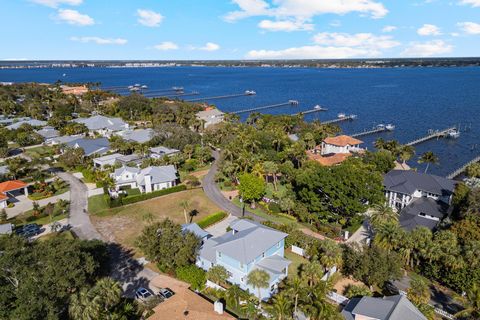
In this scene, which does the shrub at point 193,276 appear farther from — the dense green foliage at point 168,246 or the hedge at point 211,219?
the hedge at point 211,219

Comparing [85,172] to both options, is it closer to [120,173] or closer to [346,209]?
[120,173]

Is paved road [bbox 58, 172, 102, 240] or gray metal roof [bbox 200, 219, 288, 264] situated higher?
gray metal roof [bbox 200, 219, 288, 264]

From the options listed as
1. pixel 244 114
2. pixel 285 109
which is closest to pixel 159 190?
pixel 244 114

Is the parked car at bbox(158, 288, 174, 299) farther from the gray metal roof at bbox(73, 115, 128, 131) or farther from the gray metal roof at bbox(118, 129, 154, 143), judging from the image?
the gray metal roof at bbox(73, 115, 128, 131)

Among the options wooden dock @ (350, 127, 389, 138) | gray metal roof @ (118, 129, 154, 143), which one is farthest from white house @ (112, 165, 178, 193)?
wooden dock @ (350, 127, 389, 138)

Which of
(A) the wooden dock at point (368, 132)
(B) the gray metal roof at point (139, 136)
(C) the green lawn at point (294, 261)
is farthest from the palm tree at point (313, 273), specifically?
(A) the wooden dock at point (368, 132)
